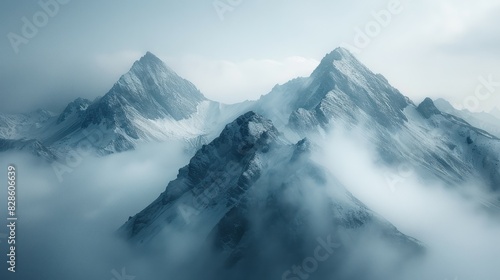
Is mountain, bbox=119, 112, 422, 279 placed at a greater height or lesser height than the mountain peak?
lesser

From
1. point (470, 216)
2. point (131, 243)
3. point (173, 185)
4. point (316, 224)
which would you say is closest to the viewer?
point (316, 224)

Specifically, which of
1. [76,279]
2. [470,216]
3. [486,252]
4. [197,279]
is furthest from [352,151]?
[76,279]

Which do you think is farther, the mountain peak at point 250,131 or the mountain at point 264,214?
the mountain peak at point 250,131

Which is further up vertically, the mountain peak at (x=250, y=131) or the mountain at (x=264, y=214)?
the mountain peak at (x=250, y=131)

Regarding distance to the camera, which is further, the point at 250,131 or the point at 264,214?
the point at 250,131

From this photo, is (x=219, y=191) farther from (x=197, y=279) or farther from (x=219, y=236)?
(x=197, y=279)

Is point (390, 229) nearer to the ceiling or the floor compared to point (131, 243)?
nearer to the ceiling

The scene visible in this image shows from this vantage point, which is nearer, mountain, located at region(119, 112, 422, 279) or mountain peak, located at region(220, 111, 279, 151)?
mountain, located at region(119, 112, 422, 279)

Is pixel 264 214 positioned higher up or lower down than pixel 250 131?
lower down
